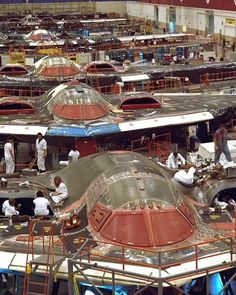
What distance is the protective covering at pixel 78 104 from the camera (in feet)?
85.5

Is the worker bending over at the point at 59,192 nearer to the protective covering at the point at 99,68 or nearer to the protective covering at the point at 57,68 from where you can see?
the protective covering at the point at 57,68

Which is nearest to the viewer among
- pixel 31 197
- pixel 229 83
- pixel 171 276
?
pixel 171 276

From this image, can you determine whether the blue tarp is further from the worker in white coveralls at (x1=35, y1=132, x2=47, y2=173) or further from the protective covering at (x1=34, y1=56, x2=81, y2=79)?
the protective covering at (x1=34, y1=56, x2=81, y2=79)

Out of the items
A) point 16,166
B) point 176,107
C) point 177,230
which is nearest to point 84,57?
point 176,107

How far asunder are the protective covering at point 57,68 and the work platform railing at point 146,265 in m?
23.4

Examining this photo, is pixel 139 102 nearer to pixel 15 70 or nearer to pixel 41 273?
pixel 15 70

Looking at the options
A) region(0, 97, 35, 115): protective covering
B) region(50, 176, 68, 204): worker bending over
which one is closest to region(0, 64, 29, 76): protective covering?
region(0, 97, 35, 115): protective covering

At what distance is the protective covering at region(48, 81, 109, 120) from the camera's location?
2606 cm

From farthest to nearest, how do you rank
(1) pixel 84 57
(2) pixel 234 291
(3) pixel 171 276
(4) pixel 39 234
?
(1) pixel 84 57 < (4) pixel 39 234 < (2) pixel 234 291 < (3) pixel 171 276

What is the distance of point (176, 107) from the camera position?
28625 mm

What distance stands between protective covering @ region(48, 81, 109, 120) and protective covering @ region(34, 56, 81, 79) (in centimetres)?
868

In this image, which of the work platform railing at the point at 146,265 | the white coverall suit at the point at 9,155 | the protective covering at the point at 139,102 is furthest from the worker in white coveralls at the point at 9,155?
the work platform railing at the point at 146,265

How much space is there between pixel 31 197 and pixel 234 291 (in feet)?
21.1

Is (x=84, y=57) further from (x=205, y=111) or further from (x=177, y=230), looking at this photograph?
(x=177, y=230)
